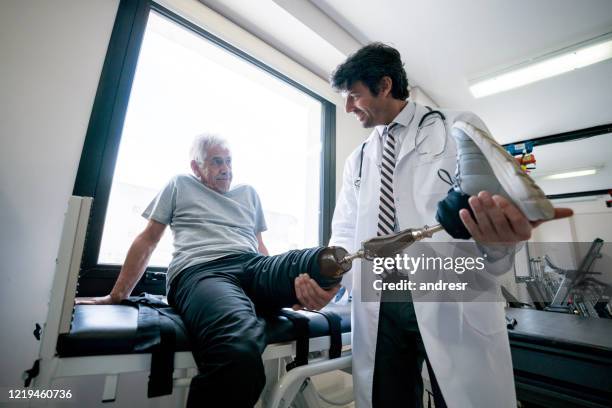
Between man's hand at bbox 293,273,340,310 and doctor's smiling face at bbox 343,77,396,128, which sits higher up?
doctor's smiling face at bbox 343,77,396,128

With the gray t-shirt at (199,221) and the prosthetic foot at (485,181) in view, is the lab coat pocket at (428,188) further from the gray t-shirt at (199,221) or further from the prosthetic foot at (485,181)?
the gray t-shirt at (199,221)

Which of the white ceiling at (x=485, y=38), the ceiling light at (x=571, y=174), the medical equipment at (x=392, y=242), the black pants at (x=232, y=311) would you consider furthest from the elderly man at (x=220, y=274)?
the ceiling light at (x=571, y=174)

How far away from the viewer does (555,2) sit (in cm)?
202

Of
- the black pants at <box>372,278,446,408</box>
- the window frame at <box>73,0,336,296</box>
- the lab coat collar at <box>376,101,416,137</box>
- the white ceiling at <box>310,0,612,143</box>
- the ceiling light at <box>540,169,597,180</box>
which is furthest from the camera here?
the ceiling light at <box>540,169,597,180</box>

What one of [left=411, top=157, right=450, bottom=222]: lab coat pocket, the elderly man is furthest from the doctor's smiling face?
the elderly man

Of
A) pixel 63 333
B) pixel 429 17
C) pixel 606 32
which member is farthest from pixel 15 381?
pixel 606 32

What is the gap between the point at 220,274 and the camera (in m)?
0.92

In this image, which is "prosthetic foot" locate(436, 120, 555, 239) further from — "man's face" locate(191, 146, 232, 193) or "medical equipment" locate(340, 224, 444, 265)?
"man's face" locate(191, 146, 232, 193)

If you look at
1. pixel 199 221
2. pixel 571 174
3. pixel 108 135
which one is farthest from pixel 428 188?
pixel 571 174

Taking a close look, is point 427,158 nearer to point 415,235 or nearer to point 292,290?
point 415,235

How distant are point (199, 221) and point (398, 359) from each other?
2.89 feet

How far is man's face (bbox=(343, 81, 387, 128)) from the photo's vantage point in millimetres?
1201

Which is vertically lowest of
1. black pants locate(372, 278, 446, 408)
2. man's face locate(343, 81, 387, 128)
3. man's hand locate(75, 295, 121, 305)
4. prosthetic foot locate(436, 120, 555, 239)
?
black pants locate(372, 278, 446, 408)

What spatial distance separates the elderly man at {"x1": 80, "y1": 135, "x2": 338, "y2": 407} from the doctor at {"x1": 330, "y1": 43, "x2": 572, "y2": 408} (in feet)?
0.91
